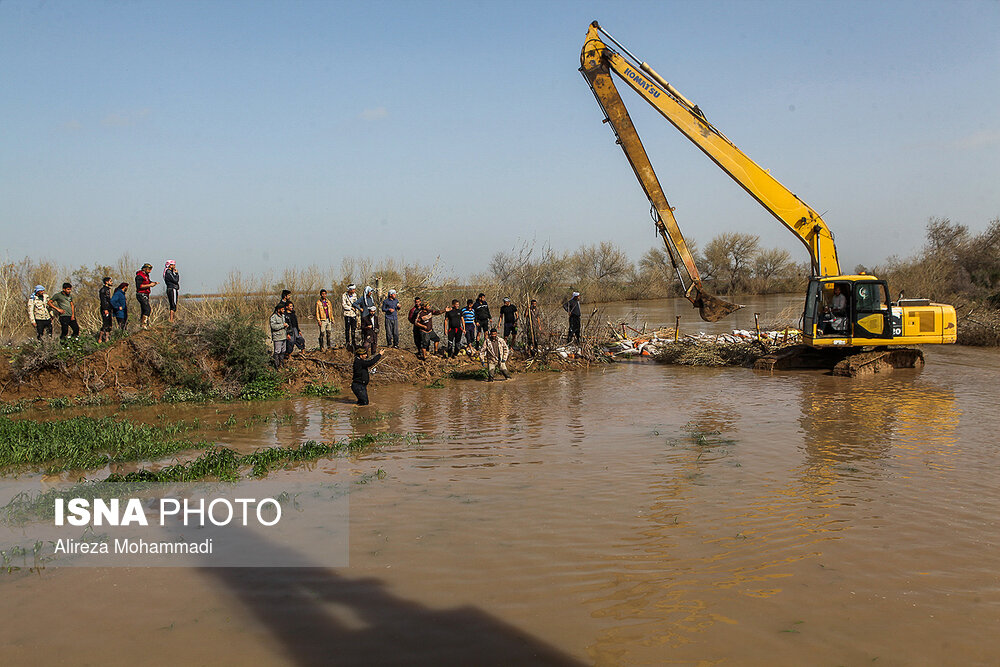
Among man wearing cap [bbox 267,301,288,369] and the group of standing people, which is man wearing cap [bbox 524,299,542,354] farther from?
the group of standing people

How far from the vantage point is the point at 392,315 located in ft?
56.3

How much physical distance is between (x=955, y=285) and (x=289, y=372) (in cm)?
2784

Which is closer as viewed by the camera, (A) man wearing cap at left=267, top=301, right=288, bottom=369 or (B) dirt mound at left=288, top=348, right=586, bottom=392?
(A) man wearing cap at left=267, top=301, right=288, bottom=369

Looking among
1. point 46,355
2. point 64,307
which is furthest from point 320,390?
point 64,307

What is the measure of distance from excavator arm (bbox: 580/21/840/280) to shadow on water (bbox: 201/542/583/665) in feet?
43.1

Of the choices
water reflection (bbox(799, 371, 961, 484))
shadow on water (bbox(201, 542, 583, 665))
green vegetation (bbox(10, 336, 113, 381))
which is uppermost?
green vegetation (bbox(10, 336, 113, 381))

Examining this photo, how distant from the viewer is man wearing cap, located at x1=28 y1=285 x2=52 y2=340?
15062 mm

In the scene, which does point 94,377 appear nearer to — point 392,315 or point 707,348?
point 392,315

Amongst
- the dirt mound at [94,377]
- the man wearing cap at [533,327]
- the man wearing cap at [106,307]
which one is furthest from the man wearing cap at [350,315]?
the man wearing cap at [106,307]

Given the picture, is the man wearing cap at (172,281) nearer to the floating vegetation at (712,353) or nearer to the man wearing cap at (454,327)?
the man wearing cap at (454,327)

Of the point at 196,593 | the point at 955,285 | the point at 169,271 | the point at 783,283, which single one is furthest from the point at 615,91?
the point at 783,283

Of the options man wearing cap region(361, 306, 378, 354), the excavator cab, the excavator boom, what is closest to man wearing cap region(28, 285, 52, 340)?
man wearing cap region(361, 306, 378, 354)

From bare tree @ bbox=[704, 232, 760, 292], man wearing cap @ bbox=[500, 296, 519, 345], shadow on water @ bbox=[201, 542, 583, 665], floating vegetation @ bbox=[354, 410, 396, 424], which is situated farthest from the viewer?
bare tree @ bbox=[704, 232, 760, 292]

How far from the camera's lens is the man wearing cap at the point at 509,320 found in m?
18.4
